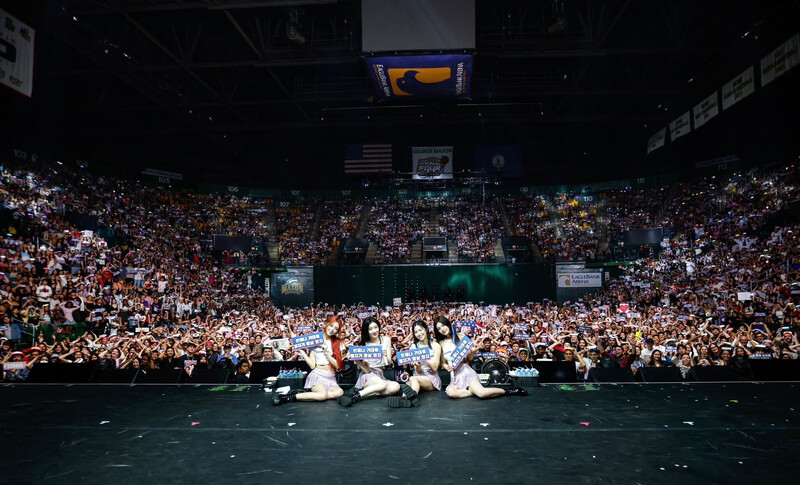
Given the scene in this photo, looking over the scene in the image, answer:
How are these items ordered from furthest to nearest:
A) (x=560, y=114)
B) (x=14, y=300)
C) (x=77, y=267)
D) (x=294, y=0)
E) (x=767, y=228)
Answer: (x=560, y=114)
(x=767, y=228)
(x=77, y=267)
(x=294, y=0)
(x=14, y=300)

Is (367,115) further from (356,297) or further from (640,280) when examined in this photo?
(640,280)

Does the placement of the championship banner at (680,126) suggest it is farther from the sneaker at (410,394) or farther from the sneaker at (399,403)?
the sneaker at (399,403)

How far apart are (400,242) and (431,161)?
231 inches

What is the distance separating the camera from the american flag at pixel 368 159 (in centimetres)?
2931

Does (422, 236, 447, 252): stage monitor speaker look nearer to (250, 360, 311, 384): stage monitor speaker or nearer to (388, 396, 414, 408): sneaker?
Answer: (250, 360, 311, 384): stage monitor speaker

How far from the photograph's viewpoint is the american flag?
96.2 feet

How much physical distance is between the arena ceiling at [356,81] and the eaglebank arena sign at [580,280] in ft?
29.4

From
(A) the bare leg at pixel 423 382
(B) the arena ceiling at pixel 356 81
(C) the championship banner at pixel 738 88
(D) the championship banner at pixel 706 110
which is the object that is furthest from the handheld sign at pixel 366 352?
(D) the championship banner at pixel 706 110

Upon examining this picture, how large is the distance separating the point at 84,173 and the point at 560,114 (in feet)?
86.9

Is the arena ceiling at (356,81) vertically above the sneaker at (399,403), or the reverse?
the arena ceiling at (356,81)

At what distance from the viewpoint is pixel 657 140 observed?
84.7 feet

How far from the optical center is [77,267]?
15883 mm

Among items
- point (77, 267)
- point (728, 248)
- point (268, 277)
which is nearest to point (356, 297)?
point (268, 277)

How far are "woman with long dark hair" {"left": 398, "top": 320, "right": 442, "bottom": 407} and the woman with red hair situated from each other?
3.43ft
